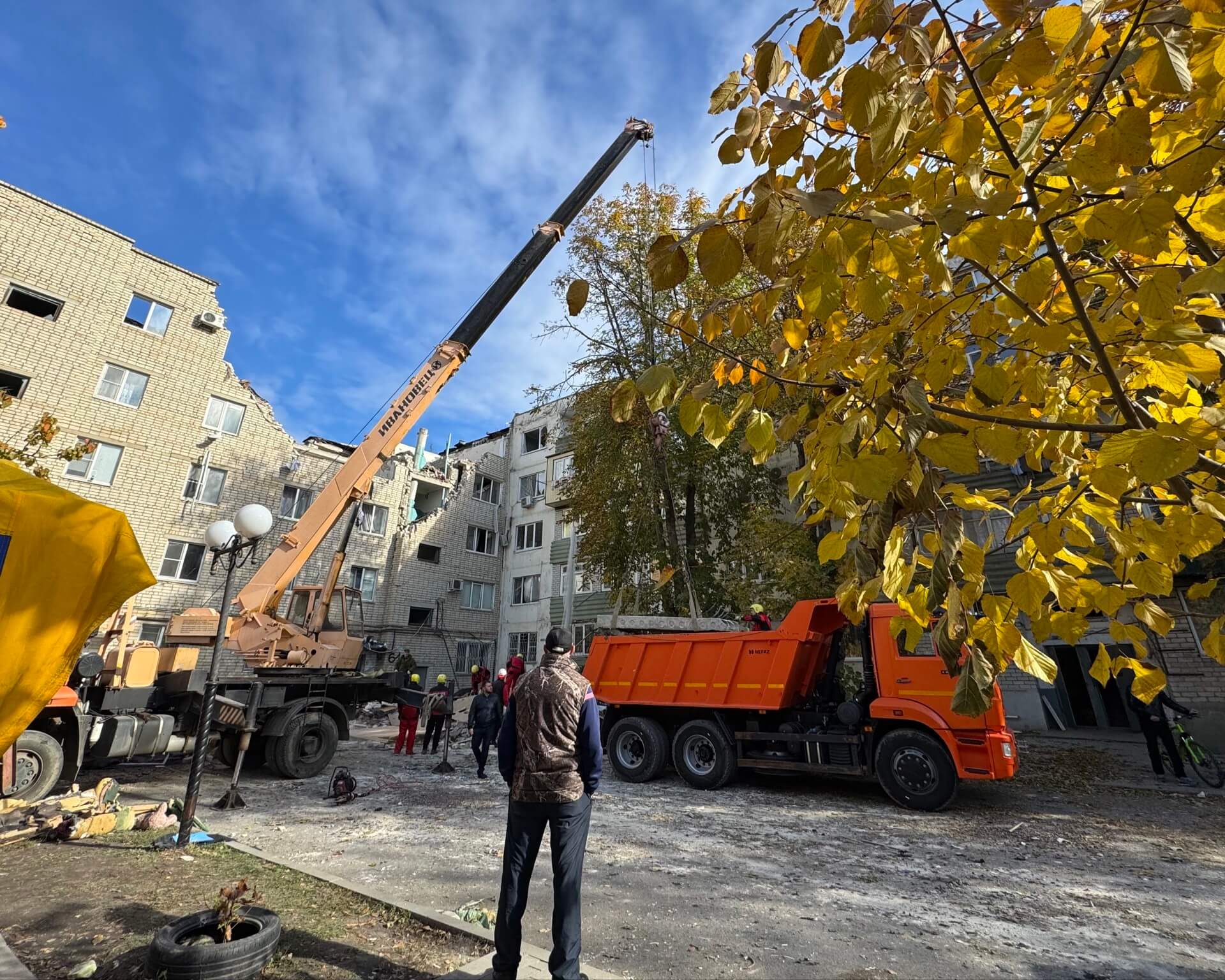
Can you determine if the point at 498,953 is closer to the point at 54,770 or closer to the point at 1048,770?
the point at 54,770

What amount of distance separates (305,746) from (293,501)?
14.5m

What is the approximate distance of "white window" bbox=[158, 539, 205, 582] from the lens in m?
18.7

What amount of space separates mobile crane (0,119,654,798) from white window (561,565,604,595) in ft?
19.2

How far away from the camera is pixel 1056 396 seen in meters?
2.50

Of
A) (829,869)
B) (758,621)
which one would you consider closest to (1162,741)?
(758,621)

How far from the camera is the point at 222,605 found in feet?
21.2

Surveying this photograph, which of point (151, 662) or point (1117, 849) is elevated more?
point (151, 662)

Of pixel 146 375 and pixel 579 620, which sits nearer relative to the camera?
pixel 146 375

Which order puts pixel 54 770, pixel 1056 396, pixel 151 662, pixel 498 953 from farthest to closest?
1. pixel 151 662
2. pixel 54 770
3. pixel 498 953
4. pixel 1056 396

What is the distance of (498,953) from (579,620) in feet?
73.1

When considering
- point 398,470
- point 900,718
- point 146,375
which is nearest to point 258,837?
point 900,718

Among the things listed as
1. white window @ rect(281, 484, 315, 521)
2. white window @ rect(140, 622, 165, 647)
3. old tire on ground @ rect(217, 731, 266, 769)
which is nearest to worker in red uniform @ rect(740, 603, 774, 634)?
old tire on ground @ rect(217, 731, 266, 769)

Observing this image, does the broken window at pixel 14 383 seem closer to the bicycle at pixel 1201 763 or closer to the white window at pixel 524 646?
the white window at pixel 524 646

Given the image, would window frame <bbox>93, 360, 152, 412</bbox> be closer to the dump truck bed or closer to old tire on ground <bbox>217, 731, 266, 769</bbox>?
old tire on ground <bbox>217, 731, 266, 769</bbox>
